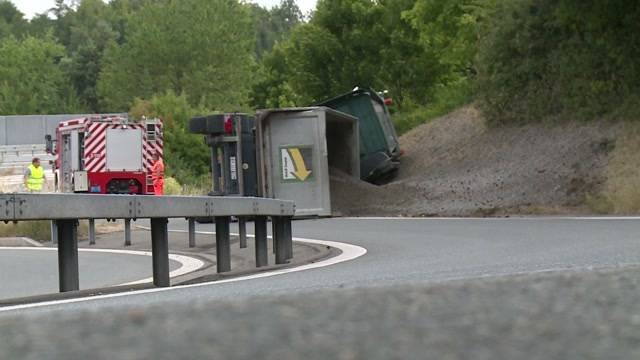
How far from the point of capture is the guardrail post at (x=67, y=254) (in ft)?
24.6

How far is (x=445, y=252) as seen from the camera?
10555mm

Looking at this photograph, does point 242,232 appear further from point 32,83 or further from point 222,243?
point 32,83

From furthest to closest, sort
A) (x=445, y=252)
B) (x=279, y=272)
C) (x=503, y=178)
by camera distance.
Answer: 1. (x=503, y=178)
2. (x=445, y=252)
3. (x=279, y=272)

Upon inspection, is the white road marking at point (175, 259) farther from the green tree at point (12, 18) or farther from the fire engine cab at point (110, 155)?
the green tree at point (12, 18)

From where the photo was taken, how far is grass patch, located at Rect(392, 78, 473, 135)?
3534cm

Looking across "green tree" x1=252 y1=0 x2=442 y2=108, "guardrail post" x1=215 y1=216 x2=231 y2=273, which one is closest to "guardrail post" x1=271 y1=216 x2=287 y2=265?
"guardrail post" x1=215 y1=216 x2=231 y2=273

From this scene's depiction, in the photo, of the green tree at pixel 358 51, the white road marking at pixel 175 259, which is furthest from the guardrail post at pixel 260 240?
the green tree at pixel 358 51

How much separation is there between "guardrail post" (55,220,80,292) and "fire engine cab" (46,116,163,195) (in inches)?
798

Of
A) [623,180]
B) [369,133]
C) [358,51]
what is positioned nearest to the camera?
[623,180]

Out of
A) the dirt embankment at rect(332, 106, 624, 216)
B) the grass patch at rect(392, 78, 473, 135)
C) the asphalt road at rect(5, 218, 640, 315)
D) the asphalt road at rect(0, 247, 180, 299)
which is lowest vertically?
the asphalt road at rect(0, 247, 180, 299)

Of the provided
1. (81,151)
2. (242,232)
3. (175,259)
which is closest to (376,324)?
(242,232)

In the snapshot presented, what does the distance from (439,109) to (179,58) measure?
5178 cm

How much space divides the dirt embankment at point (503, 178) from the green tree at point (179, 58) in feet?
190

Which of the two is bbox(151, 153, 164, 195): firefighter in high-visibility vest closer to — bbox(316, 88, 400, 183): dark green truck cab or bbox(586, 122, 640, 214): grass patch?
bbox(316, 88, 400, 183): dark green truck cab
